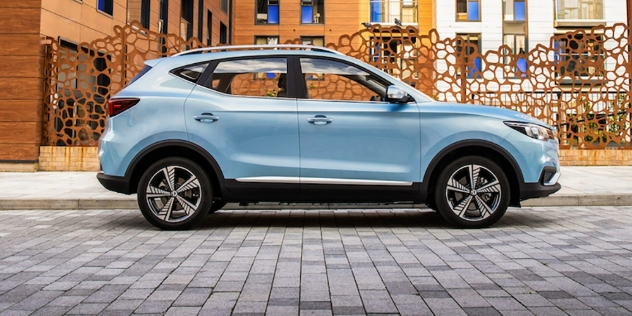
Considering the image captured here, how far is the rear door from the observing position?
6141 millimetres

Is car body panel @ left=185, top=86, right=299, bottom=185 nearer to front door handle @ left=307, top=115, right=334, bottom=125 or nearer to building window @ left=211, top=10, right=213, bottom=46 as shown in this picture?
front door handle @ left=307, top=115, right=334, bottom=125

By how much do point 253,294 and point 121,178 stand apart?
10.1 ft

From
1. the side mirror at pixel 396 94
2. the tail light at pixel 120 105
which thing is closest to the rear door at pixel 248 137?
the tail light at pixel 120 105

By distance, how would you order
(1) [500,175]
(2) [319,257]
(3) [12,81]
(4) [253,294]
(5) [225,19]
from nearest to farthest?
(4) [253,294]
(2) [319,257]
(1) [500,175]
(3) [12,81]
(5) [225,19]

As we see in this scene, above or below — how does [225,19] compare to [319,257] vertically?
above

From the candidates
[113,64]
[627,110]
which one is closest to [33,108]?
[113,64]

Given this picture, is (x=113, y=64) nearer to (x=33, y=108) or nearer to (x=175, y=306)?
(x=33, y=108)

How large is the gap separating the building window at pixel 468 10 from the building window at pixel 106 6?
20.6 metres

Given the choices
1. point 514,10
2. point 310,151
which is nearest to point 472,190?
point 310,151

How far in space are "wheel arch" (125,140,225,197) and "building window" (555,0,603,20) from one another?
103ft

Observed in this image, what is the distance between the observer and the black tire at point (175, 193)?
20.2 feet

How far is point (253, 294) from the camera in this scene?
3.67 m

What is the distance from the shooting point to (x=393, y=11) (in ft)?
112

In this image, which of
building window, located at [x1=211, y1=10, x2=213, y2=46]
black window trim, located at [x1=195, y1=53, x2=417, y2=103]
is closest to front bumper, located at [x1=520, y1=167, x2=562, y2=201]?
black window trim, located at [x1=195, y1=53, x2=417, y2=103]
